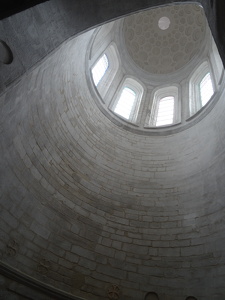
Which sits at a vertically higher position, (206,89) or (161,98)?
(161,98)

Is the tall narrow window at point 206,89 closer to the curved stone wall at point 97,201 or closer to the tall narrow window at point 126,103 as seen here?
the curved stone wall at point 97,201

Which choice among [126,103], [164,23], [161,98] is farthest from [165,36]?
[126,103]

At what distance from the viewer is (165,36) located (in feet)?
49.5

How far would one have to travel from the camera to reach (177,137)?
28.0ft

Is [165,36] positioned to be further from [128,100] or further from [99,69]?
[99,69]

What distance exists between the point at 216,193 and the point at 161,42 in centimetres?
1155

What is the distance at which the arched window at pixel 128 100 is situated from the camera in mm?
10508

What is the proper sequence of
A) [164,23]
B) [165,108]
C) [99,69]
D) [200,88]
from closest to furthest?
[200,88] < [99,69] < [165,108] < [164,23]

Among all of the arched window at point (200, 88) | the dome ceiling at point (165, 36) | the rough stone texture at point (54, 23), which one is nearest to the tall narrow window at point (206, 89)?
the arched window at point (200, 88)

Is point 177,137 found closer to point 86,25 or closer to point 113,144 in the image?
point 113,144

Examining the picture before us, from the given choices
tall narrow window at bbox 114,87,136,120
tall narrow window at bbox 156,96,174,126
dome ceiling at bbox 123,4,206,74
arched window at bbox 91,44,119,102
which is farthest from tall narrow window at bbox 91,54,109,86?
tall narrow window at bbox 156,96,174,126

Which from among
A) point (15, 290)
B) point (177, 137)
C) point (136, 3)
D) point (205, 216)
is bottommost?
point (15, 290)

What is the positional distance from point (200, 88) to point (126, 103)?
2993mm

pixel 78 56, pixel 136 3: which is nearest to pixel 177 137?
pixel 78 56
